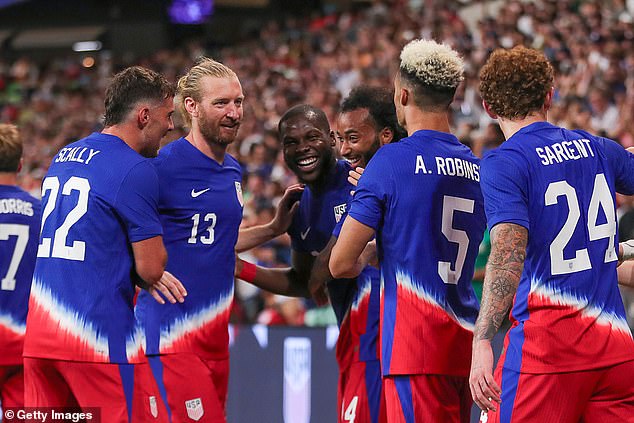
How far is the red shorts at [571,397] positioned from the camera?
13.9 feet

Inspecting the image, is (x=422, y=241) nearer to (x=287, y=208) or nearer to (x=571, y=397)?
(x=571, y=397)

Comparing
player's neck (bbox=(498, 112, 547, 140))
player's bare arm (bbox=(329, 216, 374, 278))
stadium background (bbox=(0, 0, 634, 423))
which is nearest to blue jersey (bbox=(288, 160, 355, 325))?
player's bare arm (bbox=(329, 216, 374, 278))

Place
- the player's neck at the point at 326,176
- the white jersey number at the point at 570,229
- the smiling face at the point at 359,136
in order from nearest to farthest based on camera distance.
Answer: the white jersey number at the point at 570,229, the smiling face at the point at 359,136, the player's neck at the point at 326,176

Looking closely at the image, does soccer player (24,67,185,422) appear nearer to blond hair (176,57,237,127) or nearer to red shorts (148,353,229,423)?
red shorts (148,353,229,423)

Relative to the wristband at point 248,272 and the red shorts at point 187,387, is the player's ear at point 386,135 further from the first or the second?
the red shorts at point 187,387

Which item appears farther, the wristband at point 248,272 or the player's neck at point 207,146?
the wristband at point 248,272

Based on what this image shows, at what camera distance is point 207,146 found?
Answer: 5.63m

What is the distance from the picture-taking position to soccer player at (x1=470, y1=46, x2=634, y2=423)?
4227mm

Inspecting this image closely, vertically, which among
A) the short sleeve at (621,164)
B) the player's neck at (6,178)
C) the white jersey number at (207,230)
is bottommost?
the white jersey number at (207,230)

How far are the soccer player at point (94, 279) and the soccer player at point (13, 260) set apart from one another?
1.62m

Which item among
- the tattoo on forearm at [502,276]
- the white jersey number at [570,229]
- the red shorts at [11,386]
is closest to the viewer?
the tattoo on forearm at [502,276]

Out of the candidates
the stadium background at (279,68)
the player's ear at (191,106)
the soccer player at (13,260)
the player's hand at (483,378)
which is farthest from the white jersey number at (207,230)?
the stadium background at (279,68)

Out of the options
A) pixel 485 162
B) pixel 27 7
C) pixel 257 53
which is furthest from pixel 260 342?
pixel 27 7

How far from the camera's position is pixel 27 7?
30734mm
